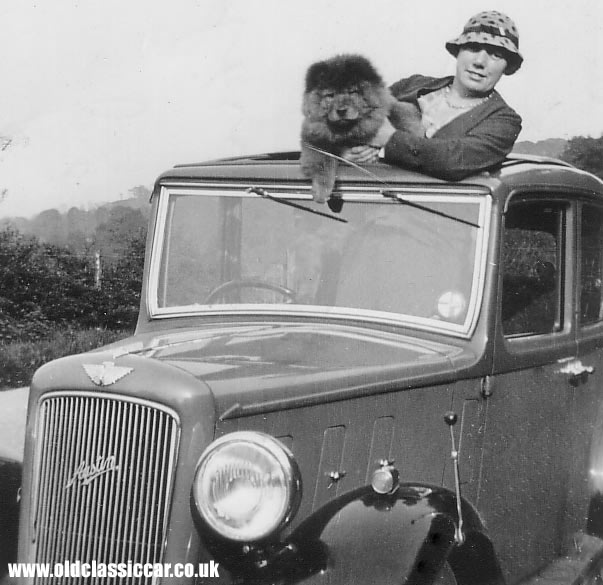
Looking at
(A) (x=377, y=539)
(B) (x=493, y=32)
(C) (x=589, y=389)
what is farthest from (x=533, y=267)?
(A) (x=377, y=539)

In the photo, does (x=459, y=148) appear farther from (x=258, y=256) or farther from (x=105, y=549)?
(x=105, y=549)

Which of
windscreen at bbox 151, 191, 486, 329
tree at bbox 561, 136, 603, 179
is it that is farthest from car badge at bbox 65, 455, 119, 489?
tree at bbox 561, 136, 603, 179

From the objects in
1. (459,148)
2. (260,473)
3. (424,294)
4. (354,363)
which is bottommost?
(260,473)

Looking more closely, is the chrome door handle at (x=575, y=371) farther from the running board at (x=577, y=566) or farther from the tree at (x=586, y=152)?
the tree at (x=586, y=152)

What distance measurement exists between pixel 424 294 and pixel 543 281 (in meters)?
0.67

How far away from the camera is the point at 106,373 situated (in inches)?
90.0

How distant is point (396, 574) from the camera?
2193 mm

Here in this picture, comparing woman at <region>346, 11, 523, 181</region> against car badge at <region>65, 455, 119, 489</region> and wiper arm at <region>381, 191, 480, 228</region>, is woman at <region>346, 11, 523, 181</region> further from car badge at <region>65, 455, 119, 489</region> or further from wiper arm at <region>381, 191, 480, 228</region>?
car badge at <region>65, 455, 119, 489</region>

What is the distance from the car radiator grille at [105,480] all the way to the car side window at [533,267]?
137 centimetres

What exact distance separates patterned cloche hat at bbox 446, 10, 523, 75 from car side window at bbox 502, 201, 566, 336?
654 mm

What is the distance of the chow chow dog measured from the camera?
290 cm

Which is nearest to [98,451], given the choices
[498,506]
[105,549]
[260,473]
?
[105,549]

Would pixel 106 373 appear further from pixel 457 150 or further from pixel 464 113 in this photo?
pixel 464 113

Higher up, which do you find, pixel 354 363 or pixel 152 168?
pixel 152 168
